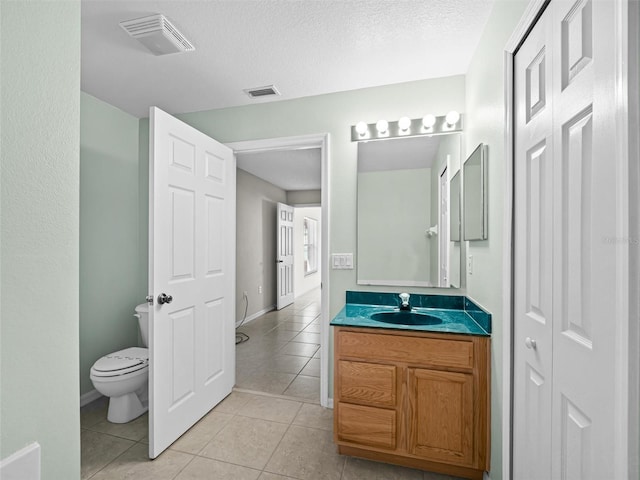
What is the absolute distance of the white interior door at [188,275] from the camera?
6.13 feet

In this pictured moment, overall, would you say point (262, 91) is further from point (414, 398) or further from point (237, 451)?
point (237, 451)

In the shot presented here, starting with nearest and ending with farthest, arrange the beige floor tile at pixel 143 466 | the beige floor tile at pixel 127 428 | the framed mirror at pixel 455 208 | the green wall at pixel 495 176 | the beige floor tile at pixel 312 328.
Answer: the green wall at pixel 495 176, the beige floor tile at pixel 143 466, the beige floor tile at pixel 127 428, the framed mirror at pixel 455 208, the beige floor tile at pixel 312 328

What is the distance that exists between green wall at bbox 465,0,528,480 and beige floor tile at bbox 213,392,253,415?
68.4 inches

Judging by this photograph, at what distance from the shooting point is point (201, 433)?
210cm

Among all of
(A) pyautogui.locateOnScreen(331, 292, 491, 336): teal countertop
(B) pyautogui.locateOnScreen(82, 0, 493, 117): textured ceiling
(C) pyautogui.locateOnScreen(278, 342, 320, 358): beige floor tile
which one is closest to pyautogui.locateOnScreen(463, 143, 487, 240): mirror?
(A) pyautogui.locateOnScreen(331, 292, 491, 336): teal countertop

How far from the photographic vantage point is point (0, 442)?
58cm

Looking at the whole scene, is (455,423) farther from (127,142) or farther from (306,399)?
(127,142)

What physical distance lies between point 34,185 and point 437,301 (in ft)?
7.28

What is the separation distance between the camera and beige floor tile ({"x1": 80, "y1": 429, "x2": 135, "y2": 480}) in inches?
70.4

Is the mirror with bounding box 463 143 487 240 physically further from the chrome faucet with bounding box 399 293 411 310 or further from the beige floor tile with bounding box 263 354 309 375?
the beige floor tile with bounding box 263 354 309 375

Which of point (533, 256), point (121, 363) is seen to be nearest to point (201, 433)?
point (121, 363)

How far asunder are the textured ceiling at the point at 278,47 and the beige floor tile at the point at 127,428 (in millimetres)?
2446

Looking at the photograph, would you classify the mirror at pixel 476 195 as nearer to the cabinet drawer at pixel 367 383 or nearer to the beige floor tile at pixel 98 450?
the cabinet drawer at pixel 367 383

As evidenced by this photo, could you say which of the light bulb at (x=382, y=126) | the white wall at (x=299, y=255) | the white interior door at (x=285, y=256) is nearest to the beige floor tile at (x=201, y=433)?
the light bulb at (x=382, y=126)
